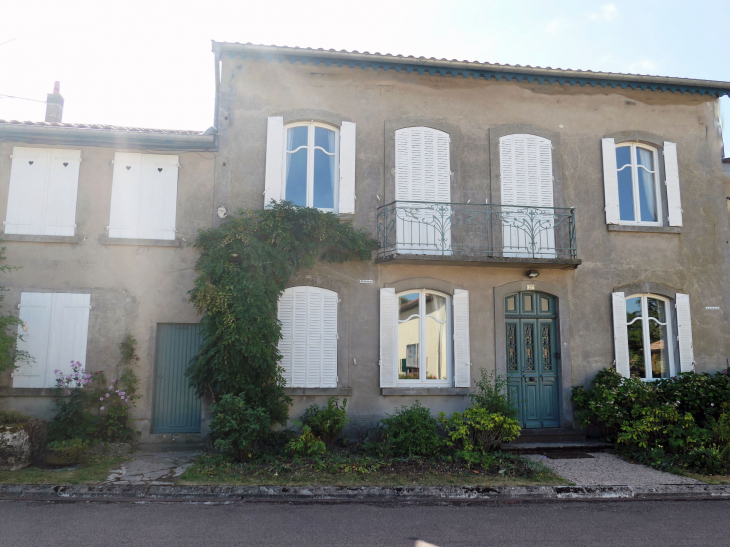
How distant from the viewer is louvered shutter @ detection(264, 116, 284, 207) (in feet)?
31.3

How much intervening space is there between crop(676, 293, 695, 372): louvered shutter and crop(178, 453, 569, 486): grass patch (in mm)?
4218

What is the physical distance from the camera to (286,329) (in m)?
9.33

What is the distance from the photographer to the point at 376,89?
1016cm

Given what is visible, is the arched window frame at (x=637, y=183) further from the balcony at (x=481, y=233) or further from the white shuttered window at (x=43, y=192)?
the white shuttered window at (x=43, y=192)

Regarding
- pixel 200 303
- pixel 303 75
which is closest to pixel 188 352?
pixel 200 303

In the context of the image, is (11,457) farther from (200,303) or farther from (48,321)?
(200,303)

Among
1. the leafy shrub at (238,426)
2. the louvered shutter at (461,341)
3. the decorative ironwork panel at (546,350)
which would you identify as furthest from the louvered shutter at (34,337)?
the decorative ironwork panel at (546,350)

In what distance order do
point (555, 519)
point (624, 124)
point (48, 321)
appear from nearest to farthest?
point (555, 519) < point (48, 321) < point (624, 124)

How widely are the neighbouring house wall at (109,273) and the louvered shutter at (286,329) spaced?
4.70 ft

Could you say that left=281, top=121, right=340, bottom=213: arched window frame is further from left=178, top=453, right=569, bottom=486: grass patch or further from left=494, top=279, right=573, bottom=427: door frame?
left=178, top=453, right=569, bottom=486: grass patch

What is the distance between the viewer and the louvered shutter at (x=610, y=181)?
33.9ft

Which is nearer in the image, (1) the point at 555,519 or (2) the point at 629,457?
(1) the point at 555,519

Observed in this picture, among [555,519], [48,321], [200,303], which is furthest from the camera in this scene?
[48,321]

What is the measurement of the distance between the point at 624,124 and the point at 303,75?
6.03 meters
